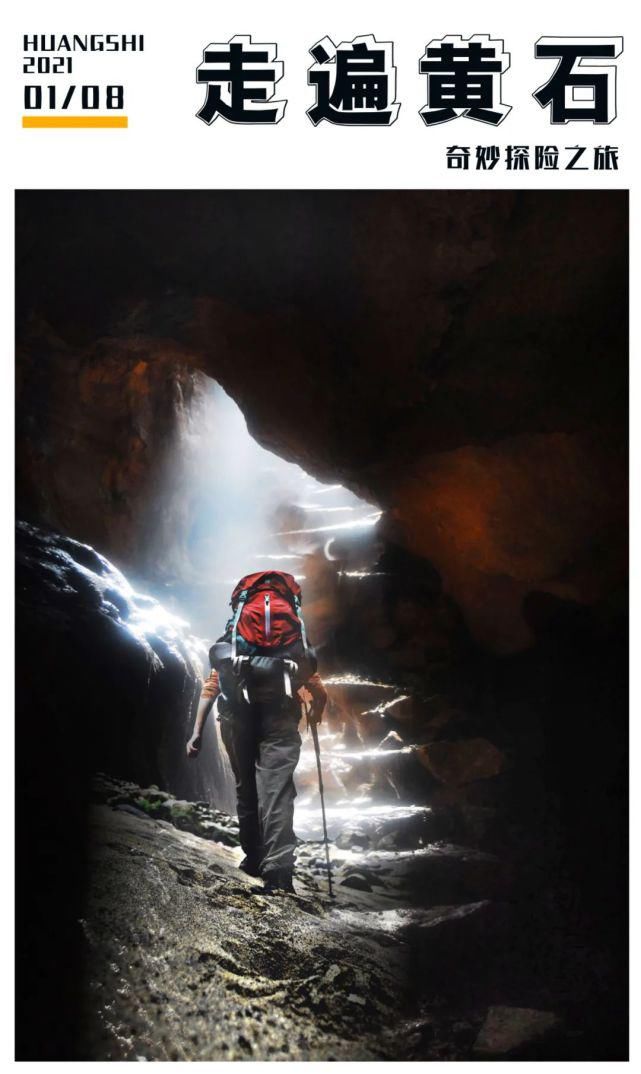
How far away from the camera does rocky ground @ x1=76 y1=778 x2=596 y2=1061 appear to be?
2.49 meters

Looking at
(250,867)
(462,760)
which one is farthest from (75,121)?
(462,760)

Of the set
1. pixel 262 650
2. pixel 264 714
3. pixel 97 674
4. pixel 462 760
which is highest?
pixel 262 650

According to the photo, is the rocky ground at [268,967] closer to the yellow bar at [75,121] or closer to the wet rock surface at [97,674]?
the wet rock surface at [97,674]

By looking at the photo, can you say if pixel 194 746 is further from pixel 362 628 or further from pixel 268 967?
pixel 362 628

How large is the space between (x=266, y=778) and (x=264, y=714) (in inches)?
13.4

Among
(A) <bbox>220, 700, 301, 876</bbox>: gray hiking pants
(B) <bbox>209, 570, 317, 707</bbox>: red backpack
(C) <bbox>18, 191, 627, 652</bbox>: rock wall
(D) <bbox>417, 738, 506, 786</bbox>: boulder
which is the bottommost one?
(D) <bbox>417, 738, 506, 786</bbox>: boulder

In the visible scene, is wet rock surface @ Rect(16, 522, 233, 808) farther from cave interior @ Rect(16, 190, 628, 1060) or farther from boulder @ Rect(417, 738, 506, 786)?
boulder @ Rect(417, 738, 506, 786)

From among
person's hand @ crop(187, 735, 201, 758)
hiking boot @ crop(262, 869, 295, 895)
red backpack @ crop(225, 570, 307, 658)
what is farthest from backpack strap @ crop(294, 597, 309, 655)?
hiking boot @ crop(262, 869, 295, 895)

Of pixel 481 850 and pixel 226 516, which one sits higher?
pixel 226 516

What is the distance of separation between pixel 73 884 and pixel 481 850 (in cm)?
456

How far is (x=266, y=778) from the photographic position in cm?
351
